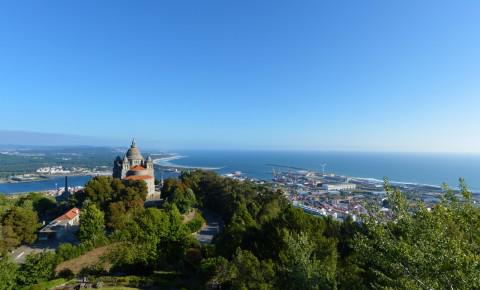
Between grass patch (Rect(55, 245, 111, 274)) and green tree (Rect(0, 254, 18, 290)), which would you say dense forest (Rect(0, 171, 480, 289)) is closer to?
green tree (Rect(0, 254, 18, 290))

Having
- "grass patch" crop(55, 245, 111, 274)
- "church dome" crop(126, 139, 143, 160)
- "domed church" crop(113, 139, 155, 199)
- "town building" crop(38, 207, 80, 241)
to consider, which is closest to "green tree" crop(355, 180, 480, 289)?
"grass patch" crop(55, 245, 111, 274)

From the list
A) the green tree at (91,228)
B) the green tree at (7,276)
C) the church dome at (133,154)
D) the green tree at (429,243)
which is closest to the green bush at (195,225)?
the green tree at (91,228)

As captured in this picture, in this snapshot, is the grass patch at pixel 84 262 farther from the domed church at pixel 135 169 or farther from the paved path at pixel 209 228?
the domed church at pixel 135 169

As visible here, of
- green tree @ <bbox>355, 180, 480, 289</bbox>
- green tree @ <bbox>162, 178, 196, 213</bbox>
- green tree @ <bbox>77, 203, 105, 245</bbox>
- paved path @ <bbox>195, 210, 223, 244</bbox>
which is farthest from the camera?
green tree @ <bbox>162, 178, 196, 213</bbox>

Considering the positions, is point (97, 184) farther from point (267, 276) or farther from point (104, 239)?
point (267, 276)

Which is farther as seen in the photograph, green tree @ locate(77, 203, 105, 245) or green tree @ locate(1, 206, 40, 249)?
green tree @ locate(1, 206, 40, 249)

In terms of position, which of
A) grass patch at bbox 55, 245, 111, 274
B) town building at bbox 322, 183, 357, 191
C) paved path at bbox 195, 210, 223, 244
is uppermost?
grass patch at bbox 55, 245, 111, 274
